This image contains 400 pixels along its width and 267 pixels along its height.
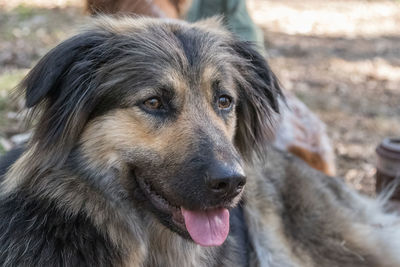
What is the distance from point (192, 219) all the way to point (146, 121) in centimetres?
53

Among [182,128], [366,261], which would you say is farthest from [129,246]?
[366,261]

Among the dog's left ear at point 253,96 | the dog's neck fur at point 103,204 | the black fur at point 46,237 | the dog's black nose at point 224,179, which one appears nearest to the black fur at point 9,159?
the dog's neck fur at point 103,204

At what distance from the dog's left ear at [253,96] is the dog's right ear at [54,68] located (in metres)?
0.90

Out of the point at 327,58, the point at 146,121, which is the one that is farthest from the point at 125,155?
the point at 327,58

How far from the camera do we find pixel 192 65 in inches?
113

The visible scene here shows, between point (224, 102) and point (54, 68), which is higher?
point (54, 68)

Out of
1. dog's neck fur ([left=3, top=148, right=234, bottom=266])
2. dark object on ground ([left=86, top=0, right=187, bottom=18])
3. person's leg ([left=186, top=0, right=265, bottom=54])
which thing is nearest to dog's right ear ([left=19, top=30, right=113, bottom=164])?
dog's neck fur ([left=3, top=148, right=234, bottom=266])

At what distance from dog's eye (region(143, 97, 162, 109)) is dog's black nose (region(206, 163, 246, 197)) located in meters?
0.45

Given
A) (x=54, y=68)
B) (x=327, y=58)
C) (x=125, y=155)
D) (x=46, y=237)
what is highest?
(x=54, y=68)

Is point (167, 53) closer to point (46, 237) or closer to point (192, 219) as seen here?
point (192, 219)

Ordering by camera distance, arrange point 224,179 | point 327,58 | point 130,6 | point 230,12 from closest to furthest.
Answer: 1. point 224,179
2. point 130,6
3. point 230,12
4. point 327,58

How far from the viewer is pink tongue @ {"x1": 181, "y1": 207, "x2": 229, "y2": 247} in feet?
8.87

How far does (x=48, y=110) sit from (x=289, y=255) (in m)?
2.09

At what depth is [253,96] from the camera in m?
3.26
